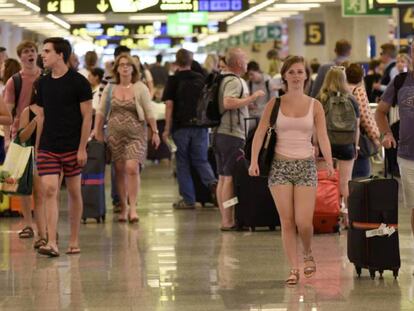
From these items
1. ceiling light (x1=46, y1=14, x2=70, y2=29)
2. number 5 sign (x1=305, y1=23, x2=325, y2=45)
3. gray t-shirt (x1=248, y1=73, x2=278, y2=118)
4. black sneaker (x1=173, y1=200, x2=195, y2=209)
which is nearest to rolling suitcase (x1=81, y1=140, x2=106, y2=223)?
black sneaker (x1=173, y1=200, x2=195, y2=209)

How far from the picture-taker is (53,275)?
10273mm

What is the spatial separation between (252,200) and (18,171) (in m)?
2.62

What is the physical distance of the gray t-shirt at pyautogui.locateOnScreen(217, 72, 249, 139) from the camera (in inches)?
510

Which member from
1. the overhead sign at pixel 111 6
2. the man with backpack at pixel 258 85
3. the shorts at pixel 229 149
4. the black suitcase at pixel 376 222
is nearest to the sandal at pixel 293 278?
the black suitcase at pixel 376 222

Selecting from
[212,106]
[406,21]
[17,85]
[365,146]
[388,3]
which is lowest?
[365,146]

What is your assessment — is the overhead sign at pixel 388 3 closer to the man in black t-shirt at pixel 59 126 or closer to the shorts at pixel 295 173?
the man in black t-shirt at pixel 59 126

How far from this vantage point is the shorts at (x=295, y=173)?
9.53 meters

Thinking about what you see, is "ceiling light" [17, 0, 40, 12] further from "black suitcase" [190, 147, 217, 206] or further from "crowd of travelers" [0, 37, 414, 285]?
"black suitcase" [190, 147, 217, 206]

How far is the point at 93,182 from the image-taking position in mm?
14414

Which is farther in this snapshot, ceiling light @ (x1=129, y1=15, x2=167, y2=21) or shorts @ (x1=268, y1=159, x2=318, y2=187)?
ceiling light @ (x1=129, y1=15, x2=167, y2=21)

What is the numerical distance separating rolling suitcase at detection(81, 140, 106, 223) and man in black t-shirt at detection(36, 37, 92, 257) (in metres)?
3.00

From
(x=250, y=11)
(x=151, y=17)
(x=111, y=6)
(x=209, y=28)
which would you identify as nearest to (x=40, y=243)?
(x=111, y=6)

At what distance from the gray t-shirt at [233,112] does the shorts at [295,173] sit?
3438 mm

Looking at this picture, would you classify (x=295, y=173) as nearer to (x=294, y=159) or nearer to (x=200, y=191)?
(x=294, y=159)
